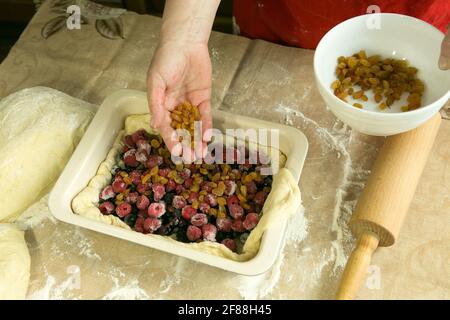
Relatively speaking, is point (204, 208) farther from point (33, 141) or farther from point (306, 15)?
point (306, 15)

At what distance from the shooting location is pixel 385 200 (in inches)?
33.5

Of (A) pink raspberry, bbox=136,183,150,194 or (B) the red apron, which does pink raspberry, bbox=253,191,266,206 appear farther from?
(B) the red apron

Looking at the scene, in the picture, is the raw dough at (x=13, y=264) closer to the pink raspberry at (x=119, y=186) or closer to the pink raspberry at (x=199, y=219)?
the pink raspberry at (x=119, y=186)

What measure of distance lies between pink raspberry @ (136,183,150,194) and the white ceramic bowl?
37 centimetres

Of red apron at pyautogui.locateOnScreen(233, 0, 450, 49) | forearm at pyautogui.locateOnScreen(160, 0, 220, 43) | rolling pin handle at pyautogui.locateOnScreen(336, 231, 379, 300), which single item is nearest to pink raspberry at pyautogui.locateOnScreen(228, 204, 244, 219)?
rolling pin handle at pyautogui.locateOnScreen(336, 231, 379, 300)

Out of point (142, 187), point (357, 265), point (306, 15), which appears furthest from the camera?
point (306, 15)

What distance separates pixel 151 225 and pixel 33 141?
30 centimetres

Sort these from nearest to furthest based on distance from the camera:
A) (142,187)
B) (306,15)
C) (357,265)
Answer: (357,265), (142,187), (306,15)

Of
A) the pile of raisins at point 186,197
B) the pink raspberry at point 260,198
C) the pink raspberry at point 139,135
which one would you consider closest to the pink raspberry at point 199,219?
the pile of raisins at point 186,197

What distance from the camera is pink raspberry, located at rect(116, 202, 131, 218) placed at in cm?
91

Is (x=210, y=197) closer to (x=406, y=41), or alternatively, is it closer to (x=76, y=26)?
(x=406, y=41)

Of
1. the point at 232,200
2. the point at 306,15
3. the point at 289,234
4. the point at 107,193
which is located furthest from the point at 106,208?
the point at 306,15

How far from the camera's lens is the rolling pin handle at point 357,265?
32.2 inches

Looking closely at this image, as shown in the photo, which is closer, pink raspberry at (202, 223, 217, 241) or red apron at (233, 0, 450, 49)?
pink raspberry at (202, 223, 217, 241)
